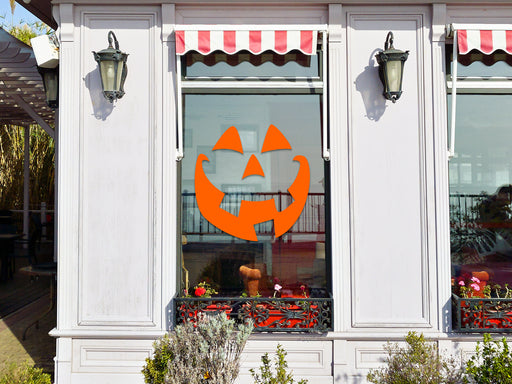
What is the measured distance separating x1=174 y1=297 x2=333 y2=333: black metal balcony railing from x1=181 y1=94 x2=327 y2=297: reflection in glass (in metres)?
0.27

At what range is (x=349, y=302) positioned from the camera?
4340 millimetres

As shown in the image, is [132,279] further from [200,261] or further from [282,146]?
[282,146]

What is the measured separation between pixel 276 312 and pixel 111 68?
299 centimetres

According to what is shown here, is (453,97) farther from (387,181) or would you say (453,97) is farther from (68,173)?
(68,173)

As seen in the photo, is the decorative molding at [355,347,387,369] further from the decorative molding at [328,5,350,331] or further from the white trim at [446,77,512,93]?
the white trim at [446,77,512,93]

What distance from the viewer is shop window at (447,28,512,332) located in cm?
451

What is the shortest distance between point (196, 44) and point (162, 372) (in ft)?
10.2

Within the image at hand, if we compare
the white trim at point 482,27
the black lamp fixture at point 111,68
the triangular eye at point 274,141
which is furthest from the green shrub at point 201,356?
the white trim at point 482,27

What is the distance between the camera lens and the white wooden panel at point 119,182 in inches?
172

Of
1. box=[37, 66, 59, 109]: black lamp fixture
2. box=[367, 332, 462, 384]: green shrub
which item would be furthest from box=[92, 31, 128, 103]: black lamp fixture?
box=[367, 332, 462, 384]: green shrub

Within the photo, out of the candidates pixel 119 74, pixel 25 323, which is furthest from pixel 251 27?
pixel 25 323

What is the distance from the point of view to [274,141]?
4.62 metres

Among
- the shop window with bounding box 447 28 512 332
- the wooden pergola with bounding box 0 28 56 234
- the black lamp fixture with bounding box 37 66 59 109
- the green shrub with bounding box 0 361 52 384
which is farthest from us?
the wooden pergola with bounding box 0 28 56 234

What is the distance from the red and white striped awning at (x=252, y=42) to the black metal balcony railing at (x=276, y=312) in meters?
2.53
